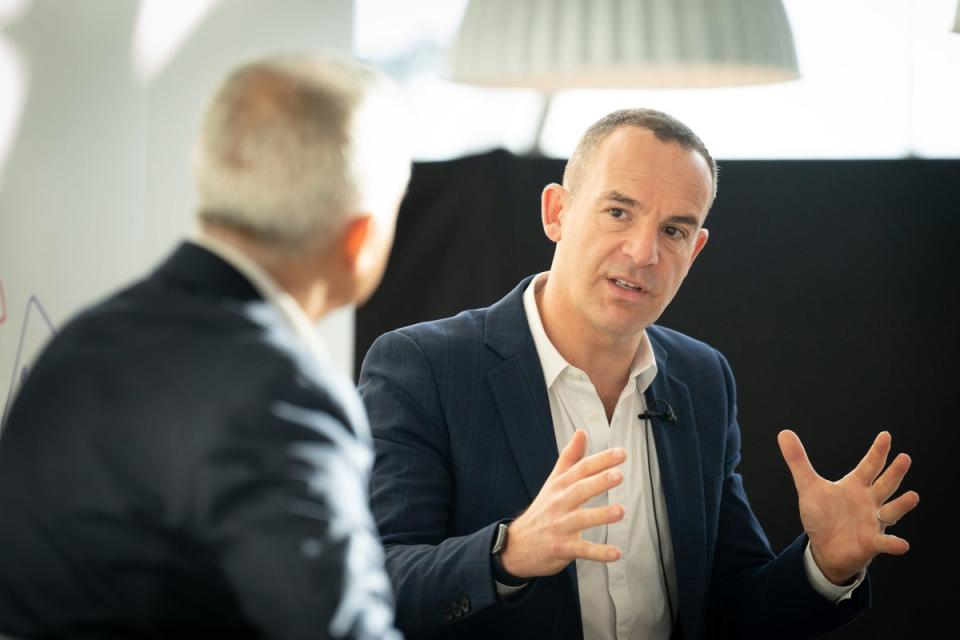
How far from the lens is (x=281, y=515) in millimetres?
1089

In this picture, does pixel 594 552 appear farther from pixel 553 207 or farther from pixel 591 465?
pixel 553 207

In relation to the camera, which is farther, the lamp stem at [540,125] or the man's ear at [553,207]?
the lamp stem at [540,125]

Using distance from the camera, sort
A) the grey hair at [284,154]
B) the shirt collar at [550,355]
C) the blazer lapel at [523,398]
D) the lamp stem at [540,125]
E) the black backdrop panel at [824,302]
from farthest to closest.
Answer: the lamp stem at [540,125] → the black backdrop panel at [824,302] → the shirt collar at [550,355] → the blazer lapel at [523,398] → the grey hair at [284,154]

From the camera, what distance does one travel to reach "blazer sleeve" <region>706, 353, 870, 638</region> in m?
2.36

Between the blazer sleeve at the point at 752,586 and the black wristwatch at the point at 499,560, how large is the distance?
683 mm

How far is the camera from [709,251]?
362cm

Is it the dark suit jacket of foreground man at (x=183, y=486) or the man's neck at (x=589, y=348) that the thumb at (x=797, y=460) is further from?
the dark suit jacket of foreground man at (x=183, y=486)

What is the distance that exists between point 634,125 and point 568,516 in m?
1.04

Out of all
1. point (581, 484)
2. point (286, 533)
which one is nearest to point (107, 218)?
point (581, 484)

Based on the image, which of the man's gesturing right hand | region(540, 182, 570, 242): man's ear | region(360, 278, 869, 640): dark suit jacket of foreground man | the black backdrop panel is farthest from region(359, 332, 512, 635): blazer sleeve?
the black backdrop panel

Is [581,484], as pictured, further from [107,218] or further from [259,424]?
[107,218]

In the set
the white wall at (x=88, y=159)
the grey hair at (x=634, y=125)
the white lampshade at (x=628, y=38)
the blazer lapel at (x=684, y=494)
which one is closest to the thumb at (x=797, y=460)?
the blazer lapel at (x=684, y=494)

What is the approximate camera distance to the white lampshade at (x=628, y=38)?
1.86 meters

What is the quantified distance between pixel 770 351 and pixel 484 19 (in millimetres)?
1976
